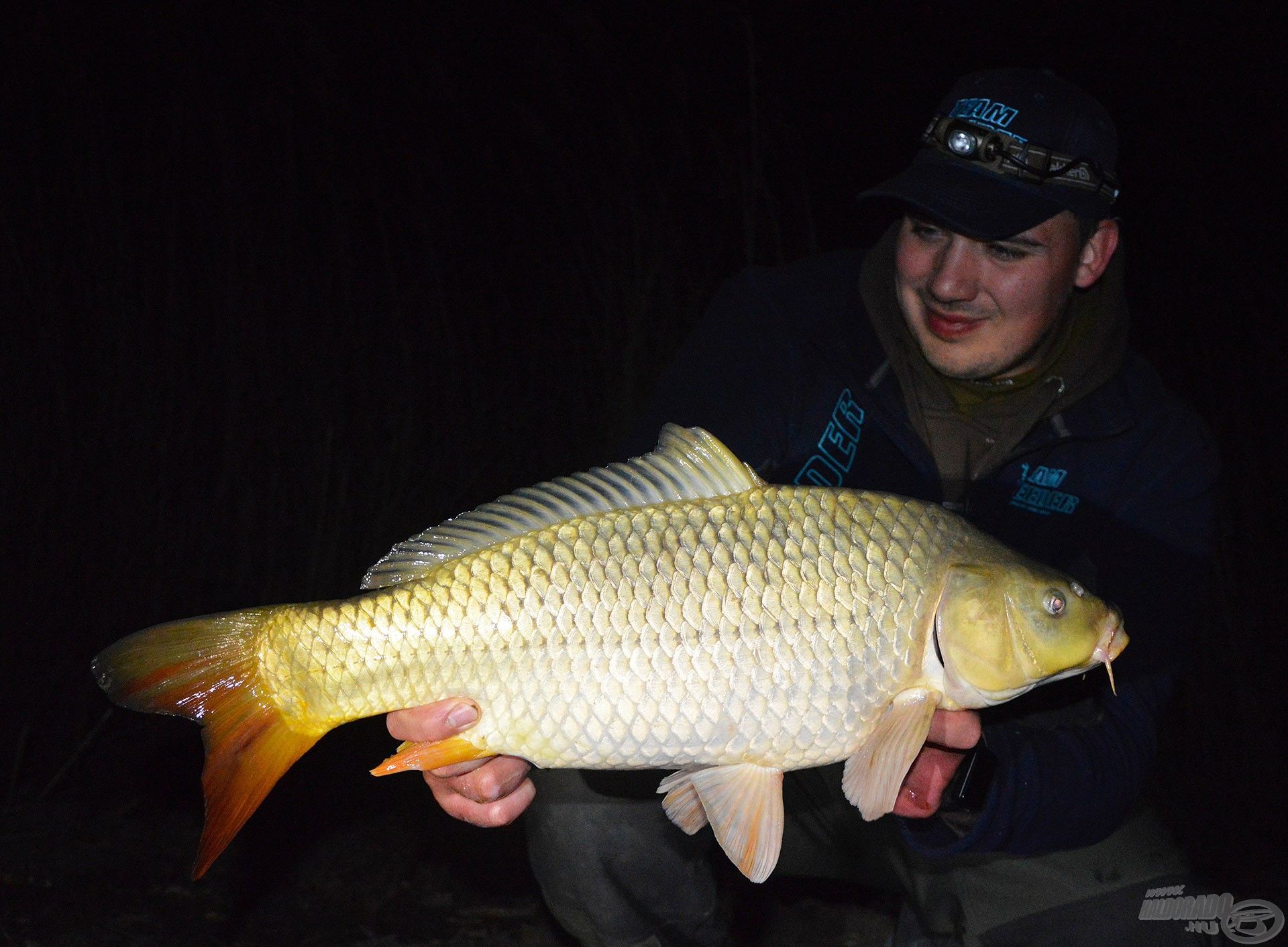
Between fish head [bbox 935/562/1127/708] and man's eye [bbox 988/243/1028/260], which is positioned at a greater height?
man's eye [bbox 988/243/1028/260]

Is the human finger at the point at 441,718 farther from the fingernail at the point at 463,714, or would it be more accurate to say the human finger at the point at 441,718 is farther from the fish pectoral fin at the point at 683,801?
the fish pectoral fin at the point at 683,801

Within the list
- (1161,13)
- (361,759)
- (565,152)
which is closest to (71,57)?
(565,152)

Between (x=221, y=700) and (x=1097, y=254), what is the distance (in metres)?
1.57

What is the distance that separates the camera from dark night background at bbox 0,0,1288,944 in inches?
93.9

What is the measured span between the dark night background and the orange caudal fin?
95cm

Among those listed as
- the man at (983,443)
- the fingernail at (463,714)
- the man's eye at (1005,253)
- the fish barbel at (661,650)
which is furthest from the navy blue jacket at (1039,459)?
the fingernail at (463,714)

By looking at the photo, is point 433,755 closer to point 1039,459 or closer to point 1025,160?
point 1039,459

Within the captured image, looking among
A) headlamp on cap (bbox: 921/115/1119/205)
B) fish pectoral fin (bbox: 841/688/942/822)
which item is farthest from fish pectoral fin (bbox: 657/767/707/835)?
headlamp on cap (bbox: 921/115/1119/205)

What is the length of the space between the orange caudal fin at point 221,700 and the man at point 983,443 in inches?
27.1

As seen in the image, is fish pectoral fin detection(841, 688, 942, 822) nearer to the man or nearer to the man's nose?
the man

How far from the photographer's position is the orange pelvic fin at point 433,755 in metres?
1.18

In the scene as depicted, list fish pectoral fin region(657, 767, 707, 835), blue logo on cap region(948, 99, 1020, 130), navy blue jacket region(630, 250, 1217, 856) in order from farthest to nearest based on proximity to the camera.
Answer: blue logo on cap region(948, 99, 1020, 130)
navy blue jacket region(630, 250, 1217, 856)
fish pectoral fin region(657, 767, 707, 835)

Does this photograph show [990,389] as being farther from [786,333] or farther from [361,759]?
[361,759]

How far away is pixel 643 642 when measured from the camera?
45.4 inches
